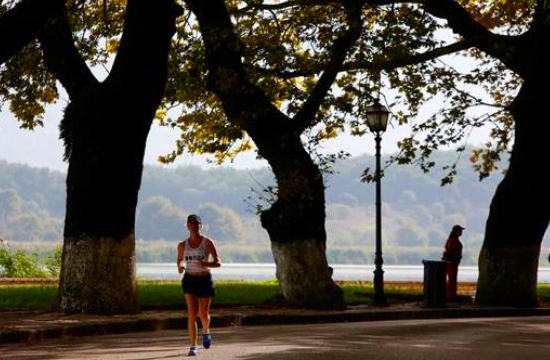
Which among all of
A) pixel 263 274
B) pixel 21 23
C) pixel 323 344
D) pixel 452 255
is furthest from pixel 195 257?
pixel 263 274

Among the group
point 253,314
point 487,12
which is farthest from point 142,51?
point 487,12

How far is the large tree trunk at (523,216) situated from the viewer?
25188mm

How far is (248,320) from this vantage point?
19.2 metres

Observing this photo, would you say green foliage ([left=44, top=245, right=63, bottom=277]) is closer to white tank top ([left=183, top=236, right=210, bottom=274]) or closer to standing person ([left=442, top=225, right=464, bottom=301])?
standing person ([left=442, top=225, right=464, bottom=301])

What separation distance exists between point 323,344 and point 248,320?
4.90m

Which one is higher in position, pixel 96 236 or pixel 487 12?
pixel 487 12

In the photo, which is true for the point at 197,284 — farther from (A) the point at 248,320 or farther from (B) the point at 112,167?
(B) the point at 112,167

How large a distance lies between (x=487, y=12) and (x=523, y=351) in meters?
20.4

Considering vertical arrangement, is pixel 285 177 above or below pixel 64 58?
below

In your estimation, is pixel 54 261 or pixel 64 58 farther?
pixel 54 261

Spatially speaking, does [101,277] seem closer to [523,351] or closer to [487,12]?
[523,351]

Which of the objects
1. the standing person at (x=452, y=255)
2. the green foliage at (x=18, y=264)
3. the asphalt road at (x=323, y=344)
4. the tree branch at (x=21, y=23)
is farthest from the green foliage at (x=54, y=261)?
the tree branch at (x=21, y=23)

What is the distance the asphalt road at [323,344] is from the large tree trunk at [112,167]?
7.50 ft

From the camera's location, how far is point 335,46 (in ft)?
77.3
